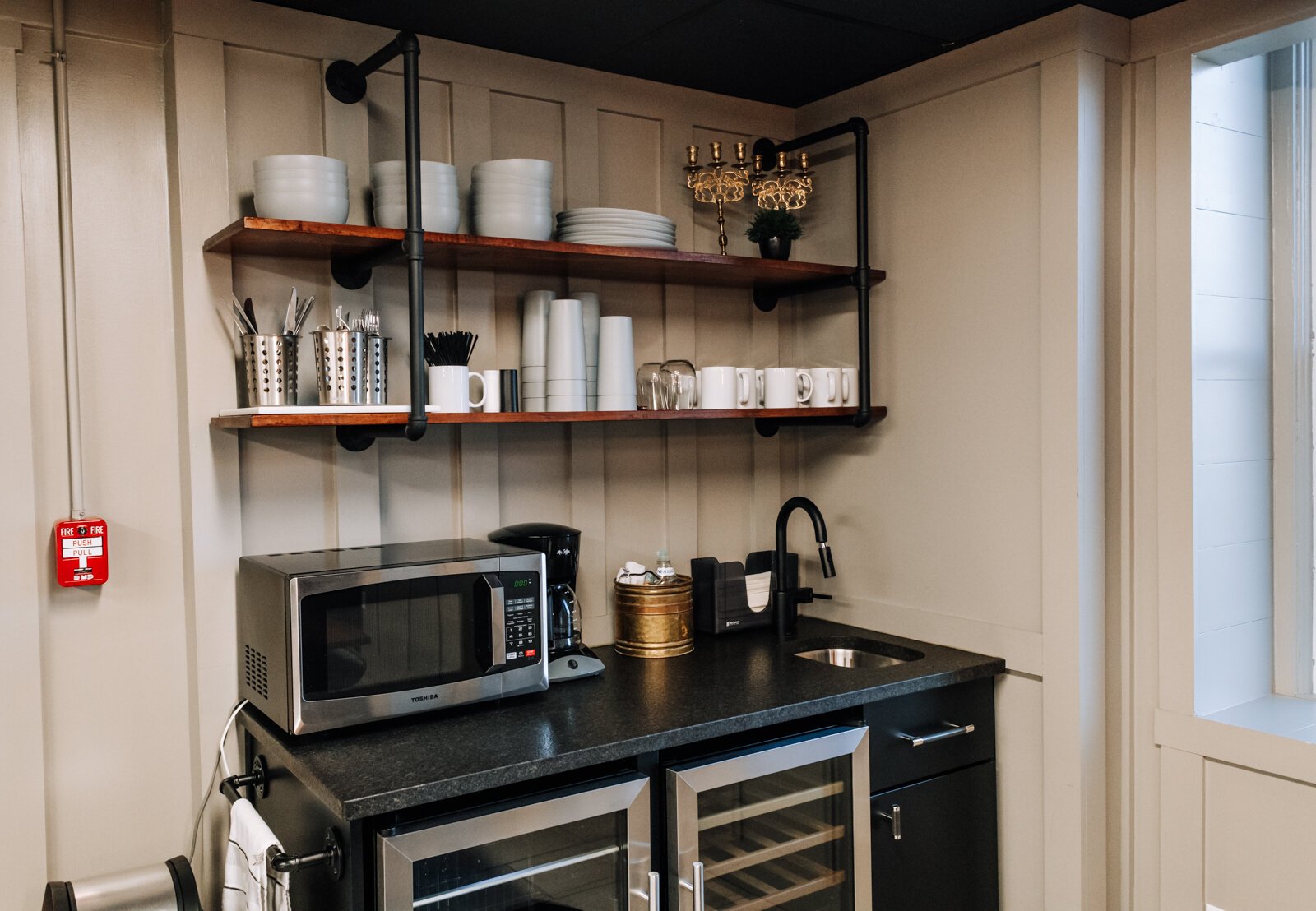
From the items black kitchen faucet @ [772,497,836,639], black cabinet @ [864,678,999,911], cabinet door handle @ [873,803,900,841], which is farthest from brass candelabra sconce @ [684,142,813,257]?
cabinet door handle @ [873,803,900,841]

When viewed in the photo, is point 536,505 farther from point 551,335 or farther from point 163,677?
point 163,677

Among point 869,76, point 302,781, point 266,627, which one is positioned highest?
point 869,76

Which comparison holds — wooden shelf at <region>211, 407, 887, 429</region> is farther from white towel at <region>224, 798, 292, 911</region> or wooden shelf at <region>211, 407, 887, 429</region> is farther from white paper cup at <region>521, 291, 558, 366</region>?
white towel at <region>224, 798, 292, 911</region>

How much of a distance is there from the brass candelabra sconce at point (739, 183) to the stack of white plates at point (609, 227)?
34cm

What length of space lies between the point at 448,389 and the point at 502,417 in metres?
0.12

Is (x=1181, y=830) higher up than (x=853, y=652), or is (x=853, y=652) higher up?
(x=853, y=652)

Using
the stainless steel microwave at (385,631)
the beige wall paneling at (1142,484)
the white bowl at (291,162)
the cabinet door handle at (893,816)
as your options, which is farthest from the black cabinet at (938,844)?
the white bowl at (291,162)

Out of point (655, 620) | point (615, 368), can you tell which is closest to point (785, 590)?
point (655, 620)

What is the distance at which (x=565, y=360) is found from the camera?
7.34ft

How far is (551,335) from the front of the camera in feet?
7.39

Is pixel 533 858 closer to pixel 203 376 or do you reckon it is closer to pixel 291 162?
pixel 203 376

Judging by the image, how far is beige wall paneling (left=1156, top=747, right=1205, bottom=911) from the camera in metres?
2.12

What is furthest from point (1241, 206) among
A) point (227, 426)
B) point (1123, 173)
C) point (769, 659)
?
point (227, 426)

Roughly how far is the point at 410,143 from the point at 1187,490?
5.61ft
